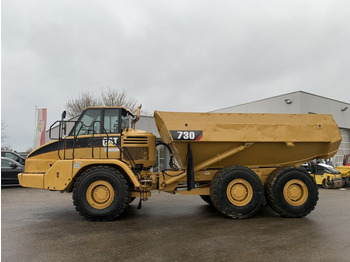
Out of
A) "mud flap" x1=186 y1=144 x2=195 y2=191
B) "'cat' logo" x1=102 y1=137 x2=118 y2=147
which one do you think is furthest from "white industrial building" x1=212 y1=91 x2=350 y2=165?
"'cat' logo" x1=102 y1=137 x2=118 y2=147

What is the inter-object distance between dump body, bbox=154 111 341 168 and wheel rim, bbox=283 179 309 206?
69 cm

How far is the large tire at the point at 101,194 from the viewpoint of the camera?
20.6ft

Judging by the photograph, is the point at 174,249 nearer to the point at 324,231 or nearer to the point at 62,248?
the point at 62,248

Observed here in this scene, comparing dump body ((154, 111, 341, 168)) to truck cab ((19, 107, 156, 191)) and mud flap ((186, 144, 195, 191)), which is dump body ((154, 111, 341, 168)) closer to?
mud flap ((186, 144, 195, 191))

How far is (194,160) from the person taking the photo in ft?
22.9

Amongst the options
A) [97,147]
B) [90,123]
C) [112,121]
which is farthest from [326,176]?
[90,123]

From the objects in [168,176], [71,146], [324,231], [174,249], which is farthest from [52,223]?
[324,231]

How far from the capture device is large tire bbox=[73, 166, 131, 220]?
629cm

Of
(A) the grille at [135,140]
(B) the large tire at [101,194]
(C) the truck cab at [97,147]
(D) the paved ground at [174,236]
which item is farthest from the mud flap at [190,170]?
(B) the large tire at [101,194]

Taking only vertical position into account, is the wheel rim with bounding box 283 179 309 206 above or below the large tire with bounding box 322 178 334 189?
above

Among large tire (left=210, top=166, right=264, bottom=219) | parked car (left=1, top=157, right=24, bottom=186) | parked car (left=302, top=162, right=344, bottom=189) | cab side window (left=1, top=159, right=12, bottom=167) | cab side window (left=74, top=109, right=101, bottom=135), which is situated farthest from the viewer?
parked car (left=302, top=162, right=344, bottom=189)

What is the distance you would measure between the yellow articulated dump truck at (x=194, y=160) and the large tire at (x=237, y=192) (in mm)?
23

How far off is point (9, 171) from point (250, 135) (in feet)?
37.7

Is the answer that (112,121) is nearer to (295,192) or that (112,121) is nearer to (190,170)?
(190,170)
